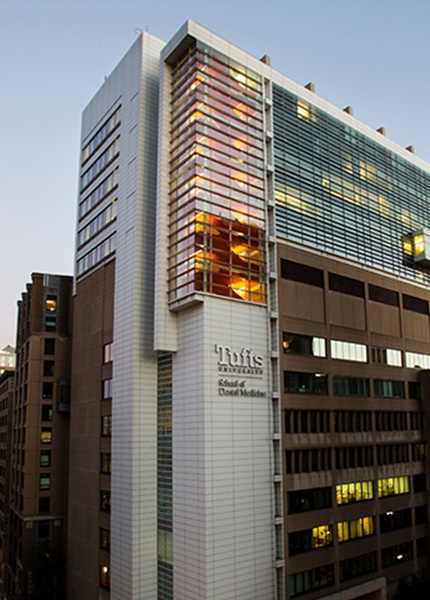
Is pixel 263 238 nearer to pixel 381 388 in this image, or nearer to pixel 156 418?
pixel 156 418

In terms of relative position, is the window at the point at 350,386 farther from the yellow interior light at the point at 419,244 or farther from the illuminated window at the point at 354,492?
the yellow interior light at the point at 419,244

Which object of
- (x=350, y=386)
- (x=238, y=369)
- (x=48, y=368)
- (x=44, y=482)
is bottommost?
(x=44, y=482)

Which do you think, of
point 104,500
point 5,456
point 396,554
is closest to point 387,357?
point 396,554

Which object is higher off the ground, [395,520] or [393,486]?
[393,486]

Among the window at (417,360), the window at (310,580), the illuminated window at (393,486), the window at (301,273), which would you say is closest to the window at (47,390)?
the window at (301,273)

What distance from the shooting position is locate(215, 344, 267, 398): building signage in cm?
4147

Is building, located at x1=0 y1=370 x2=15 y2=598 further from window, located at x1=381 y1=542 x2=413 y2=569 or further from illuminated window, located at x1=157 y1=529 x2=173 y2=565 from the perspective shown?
window, located at x1=381 y1=542 x2=413 y2=569

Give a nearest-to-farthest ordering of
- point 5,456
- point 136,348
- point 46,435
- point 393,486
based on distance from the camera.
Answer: point 136,348 < point 393,486 < point 46,435 < point 5,456

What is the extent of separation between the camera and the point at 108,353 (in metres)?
50.9

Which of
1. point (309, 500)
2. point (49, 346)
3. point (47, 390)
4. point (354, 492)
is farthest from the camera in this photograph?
point (49, 346)

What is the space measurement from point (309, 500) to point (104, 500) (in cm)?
1836

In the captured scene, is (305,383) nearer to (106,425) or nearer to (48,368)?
(106,425)

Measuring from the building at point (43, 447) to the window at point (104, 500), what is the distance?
17.3m

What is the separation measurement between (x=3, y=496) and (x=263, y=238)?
77146 mm
